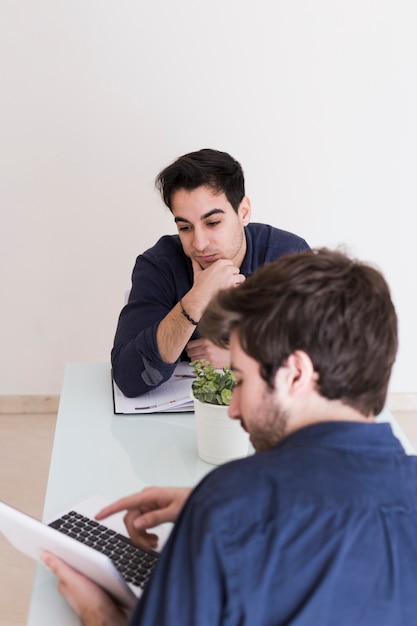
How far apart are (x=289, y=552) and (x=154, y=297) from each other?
135cm

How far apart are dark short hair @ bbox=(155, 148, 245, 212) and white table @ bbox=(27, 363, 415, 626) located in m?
0.58

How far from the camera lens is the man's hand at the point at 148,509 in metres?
1.24

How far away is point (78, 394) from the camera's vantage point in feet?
6.41

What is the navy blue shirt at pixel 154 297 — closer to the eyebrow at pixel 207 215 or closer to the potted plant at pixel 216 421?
the eyebrow at pixel 207 215

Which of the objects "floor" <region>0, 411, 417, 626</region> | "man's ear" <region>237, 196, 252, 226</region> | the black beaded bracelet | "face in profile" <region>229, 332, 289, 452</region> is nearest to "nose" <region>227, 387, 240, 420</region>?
"face in profile" <region>229, 332, 289, 452</region>

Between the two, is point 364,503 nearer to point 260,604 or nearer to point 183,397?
point 260,604

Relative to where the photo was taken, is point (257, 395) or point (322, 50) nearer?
point (257, 395)

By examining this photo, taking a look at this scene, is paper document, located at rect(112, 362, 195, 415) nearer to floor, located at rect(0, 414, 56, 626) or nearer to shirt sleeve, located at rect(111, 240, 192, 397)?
shirt sleeve, located at rect(111, 240, 192, 397)

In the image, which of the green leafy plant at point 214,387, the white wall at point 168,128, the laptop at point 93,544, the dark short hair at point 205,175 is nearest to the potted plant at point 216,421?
the green leafy plant at point 214,387

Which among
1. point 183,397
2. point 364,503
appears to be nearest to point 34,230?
point 183,397

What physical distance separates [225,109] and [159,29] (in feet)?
1.21

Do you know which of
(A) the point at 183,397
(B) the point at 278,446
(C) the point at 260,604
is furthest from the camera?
(A) the point at 183,397

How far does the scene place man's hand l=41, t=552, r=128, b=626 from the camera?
1.10 metres

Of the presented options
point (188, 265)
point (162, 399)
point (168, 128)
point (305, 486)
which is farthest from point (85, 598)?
point (168, 128)
